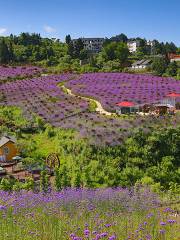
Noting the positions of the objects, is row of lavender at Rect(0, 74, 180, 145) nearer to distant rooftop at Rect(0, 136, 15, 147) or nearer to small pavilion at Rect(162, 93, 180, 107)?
distant rooftop at Rect(0, 136, 15, 147)

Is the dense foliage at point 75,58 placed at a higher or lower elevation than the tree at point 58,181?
higher

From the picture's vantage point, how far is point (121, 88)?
205 feet

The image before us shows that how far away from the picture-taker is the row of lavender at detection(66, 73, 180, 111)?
53.2 metres

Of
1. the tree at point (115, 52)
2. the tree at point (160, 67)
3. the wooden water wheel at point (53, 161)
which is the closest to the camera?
the wooden water wheel at point (53, 161)

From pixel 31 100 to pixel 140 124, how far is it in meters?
23.0

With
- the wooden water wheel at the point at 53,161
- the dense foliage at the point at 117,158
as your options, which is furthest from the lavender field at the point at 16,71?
the wooden water wheel at the point at 53,161

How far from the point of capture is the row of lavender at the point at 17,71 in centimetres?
8576

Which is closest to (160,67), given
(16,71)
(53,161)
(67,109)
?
(16,71)

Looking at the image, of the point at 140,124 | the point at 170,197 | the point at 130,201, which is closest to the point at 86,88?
the point at 140,124

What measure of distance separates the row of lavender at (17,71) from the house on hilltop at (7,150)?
48969mm

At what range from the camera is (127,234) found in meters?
11.5

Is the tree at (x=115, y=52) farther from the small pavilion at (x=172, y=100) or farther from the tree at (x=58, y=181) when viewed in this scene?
the tree at (x=58, y=181)

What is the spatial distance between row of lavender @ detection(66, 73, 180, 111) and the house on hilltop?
14.8m

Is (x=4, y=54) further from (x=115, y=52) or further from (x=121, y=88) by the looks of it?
(x=121, y=88)
